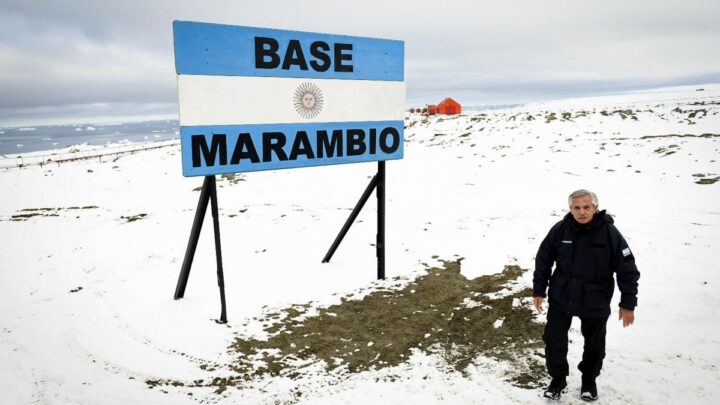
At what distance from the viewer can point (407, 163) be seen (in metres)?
23.2

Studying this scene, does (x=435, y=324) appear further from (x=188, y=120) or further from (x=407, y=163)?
(x=407, y=163)

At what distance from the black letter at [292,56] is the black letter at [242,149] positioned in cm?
121

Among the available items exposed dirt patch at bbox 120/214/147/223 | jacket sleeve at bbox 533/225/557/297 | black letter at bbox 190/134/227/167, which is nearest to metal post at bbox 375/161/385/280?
black letter at bbox 190/134/227/167

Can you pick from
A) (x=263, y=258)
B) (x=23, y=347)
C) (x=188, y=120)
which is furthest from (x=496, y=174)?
(x=23, y=347)

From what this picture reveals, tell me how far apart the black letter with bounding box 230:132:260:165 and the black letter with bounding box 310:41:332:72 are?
62.1 inches

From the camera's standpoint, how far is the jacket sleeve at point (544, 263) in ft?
13.2

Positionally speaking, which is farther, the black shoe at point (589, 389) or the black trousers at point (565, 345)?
the black shoe at point (589, 389)

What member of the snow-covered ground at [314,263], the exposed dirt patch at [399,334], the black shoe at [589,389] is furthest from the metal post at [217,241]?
the black shoe at [589,389]

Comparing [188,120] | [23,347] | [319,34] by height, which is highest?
[319,34]

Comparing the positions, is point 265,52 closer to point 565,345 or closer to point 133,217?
point 565,345

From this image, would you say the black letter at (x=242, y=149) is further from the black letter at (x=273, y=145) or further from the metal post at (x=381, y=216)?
the metal post at (x=381, y=216)

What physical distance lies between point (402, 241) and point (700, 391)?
6.22 m

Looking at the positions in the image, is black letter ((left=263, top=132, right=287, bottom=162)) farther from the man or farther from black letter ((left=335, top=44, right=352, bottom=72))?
the man

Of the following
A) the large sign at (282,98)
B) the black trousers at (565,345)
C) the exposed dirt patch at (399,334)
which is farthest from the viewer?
the large sign at (282,98)
